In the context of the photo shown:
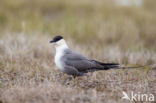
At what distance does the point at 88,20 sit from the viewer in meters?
11.2

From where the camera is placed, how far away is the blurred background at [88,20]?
1010cm

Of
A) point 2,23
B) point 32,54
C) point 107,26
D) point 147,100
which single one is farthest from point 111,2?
point 147,100

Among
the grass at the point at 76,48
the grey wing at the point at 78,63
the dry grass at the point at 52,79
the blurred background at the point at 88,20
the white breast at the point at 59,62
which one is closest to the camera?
the dry grass at the point at 52,79

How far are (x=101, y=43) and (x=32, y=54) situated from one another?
316cm

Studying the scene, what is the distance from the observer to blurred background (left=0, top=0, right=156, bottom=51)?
1010cm

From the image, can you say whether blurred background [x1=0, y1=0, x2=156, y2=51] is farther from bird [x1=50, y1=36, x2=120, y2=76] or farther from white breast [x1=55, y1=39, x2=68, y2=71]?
white breast [x1=55, y1=39, x2=68, y2=71]

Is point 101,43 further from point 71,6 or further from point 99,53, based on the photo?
point 71,6

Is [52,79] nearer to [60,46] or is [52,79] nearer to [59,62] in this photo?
[59,62]

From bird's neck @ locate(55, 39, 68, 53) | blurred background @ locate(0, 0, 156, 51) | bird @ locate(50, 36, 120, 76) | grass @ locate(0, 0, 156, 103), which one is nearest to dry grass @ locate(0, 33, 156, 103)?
grass @ locate(0, 0, 156, 103)

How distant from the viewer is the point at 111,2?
1271 centimetres

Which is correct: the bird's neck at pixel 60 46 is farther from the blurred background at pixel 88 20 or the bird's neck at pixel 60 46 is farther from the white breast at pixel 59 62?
the blurred background at pixel 88 20

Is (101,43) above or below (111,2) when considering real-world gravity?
below

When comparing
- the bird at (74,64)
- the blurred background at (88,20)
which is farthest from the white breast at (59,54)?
the blurred background at (88,20)

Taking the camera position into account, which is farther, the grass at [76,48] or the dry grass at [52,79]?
the grass at [76,48]
